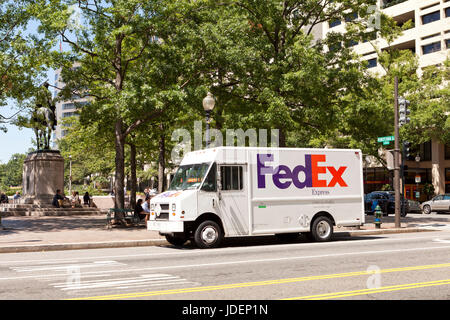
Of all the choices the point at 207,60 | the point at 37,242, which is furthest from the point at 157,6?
the point at 37,242

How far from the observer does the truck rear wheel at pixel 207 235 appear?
1428 cm

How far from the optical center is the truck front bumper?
14070 millimetres

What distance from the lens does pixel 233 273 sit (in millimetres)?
9477

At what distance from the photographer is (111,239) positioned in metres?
16.2

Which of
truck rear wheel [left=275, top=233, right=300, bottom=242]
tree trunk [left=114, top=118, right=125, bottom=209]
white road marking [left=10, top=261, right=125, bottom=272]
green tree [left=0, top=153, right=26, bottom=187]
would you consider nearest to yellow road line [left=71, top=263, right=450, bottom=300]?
white road marking [left=10, top=261, right=125, bottom=272]

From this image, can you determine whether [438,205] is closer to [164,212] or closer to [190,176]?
[190,176]

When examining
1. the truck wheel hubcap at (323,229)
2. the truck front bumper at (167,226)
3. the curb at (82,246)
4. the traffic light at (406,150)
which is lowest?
the curb at (82,246)

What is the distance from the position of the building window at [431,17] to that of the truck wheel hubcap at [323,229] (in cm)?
4500

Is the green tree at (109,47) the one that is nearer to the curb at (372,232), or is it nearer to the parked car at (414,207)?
the curb at (372,232)

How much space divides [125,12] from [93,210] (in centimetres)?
1716

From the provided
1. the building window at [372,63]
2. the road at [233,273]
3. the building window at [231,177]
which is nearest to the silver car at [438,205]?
the road at [233,273]

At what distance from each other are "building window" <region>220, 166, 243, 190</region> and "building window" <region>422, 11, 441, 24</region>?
46.9 meters

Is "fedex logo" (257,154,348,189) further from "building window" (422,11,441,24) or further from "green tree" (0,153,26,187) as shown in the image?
"green tree" (0,153,26,187)

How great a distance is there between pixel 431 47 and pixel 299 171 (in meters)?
44.5
